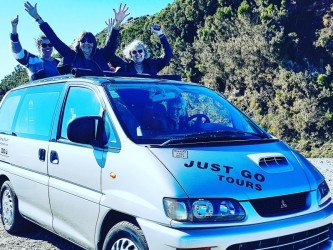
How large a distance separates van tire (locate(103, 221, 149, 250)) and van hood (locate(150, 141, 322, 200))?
509mm

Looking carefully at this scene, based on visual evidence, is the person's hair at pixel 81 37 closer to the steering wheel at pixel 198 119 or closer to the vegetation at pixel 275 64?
the steering wheel at pixel 198 119

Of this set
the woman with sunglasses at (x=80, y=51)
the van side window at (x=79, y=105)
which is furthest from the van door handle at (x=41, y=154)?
the woman with sunglasses at (x=80, y=51)

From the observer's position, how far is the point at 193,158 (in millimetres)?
3271

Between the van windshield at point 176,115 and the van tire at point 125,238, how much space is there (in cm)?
69

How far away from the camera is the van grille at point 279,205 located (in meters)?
3.07

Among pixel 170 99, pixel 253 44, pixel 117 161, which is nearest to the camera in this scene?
pixel 117 161

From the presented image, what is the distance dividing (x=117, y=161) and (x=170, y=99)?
1123 millimetres

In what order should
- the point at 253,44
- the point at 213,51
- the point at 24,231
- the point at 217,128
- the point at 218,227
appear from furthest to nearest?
1. the point at 213,51
2. the point at 253,44
3. the point at 24,231
4. the point at 217,128
5. the point at 218,227

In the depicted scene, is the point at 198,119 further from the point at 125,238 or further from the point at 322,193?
the point at 125,238

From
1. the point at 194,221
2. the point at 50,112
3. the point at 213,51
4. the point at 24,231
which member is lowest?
the point at 24,231

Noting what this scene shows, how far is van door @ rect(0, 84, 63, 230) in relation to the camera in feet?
14.9

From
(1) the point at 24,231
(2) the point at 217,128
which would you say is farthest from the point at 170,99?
(1) the point at 24,231

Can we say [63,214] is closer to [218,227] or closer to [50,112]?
Result: [50,112]

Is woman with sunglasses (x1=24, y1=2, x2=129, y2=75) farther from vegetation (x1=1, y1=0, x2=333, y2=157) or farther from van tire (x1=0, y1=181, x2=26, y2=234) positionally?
vegetation (x1=1, y1=0, x2=333, y2=157)
